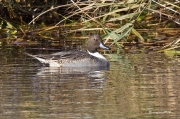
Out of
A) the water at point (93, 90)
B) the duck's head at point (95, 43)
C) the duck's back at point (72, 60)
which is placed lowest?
the water at point (93, 90)

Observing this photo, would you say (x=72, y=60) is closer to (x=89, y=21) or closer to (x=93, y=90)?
(x=93, y=90)

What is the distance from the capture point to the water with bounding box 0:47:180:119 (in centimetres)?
759

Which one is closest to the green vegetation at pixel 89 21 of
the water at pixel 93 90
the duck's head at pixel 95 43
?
the duck's head at pixel 95 43

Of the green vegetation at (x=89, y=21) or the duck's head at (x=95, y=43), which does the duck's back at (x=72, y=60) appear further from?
the green vegetation at (x=89, y=21)

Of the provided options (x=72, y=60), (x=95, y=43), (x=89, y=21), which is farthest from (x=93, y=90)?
(x=89, y=21)

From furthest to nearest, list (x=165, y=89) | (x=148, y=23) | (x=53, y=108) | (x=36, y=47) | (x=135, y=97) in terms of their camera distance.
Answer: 1. (x=148, y=23)
2. (x=36, y=47)
3. (x=165, y=89)
4. (x=135, y=97)
5. (x=53, y=108)

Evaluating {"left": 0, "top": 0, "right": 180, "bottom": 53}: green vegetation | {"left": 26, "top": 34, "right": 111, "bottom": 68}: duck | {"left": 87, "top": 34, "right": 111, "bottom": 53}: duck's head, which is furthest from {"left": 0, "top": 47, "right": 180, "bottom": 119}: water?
{"left": 0, "top": 0, "right": 180, "bottom": 53}: green vegetation

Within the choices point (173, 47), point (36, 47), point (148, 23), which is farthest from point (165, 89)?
point (148, 23)

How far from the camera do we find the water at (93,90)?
759 cm

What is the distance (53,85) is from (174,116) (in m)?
2.45

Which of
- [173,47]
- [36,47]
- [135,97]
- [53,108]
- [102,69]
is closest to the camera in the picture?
[53,108]

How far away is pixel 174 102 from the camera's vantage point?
8109 millimetres

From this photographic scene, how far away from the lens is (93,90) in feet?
29.6

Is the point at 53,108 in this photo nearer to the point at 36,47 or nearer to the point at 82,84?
the point at 82,84
